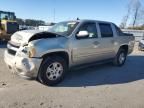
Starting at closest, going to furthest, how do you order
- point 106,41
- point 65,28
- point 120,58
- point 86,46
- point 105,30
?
1. point 86,46
2. point 65,28
3. point 106,41
4. point 105,30
5. point 120,58

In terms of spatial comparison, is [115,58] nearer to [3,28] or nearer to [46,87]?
[46,87]

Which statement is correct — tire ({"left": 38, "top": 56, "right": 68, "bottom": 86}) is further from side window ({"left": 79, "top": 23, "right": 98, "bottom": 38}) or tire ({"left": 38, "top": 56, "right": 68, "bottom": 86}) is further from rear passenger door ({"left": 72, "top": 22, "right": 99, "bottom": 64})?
side window ({"left": 79, "top": 23, "right": 98, "bottom": 38})

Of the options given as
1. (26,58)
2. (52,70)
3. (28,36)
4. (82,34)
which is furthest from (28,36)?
(82,34)

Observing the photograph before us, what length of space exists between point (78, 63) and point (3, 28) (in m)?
12.0

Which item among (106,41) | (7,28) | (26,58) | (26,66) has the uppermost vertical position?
(7,28)

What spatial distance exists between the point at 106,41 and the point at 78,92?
2.81 meters

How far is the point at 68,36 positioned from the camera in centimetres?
609

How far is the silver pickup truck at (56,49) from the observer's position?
5.32 meters

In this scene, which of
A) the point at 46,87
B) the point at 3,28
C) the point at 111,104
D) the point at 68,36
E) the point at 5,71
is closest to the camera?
the point at 111,104

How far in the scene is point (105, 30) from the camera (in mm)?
7711

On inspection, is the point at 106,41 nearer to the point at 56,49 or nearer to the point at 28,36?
the point at 56,49

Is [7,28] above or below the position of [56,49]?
above

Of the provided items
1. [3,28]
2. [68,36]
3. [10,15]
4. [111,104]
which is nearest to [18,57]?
[68,36]

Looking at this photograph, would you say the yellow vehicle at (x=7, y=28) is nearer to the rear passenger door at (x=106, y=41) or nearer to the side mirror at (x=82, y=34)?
the rear passenger door at (x=106, y=41)
